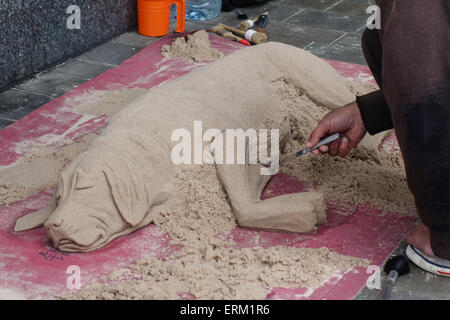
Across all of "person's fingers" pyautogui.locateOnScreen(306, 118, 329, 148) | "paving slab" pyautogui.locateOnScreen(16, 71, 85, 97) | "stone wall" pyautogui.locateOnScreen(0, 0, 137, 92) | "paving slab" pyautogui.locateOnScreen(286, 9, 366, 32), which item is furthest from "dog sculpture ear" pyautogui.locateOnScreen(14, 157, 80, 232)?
"paving slab" pyautogui.locateOnScreen(286, 9, 366, 32)

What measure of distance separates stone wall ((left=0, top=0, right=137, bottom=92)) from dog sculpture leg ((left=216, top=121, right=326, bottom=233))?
256 centimetres

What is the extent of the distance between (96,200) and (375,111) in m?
1.56

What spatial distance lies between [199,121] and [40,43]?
8.29 ft

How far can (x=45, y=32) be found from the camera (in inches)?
224

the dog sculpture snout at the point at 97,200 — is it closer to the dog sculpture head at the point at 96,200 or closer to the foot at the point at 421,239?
the dog sculpture head at the point at 96,200

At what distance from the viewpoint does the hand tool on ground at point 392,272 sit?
10.1 feet

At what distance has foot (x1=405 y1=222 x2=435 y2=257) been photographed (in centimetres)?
330

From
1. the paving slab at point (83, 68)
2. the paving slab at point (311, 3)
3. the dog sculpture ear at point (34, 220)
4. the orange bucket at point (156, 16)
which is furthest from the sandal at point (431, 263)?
the paving slab at point (311, 3)

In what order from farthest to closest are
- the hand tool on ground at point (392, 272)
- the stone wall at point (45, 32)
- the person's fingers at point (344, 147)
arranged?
the stone wall at point (45, 32), the person's fingers at point (344, 147), the hand tool on ground at point (392, 272)

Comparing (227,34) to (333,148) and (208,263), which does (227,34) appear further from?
(208,263)

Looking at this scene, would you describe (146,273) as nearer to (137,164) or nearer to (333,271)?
(137,164)

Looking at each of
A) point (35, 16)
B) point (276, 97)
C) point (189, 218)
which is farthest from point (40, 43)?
point (189, 218)

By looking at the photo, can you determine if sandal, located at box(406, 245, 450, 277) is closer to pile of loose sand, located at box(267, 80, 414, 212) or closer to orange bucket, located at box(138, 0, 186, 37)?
pile of loose sand, located at box(267, 80, 414, 212)

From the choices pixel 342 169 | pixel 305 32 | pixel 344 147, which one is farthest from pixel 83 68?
pixel 344 147
